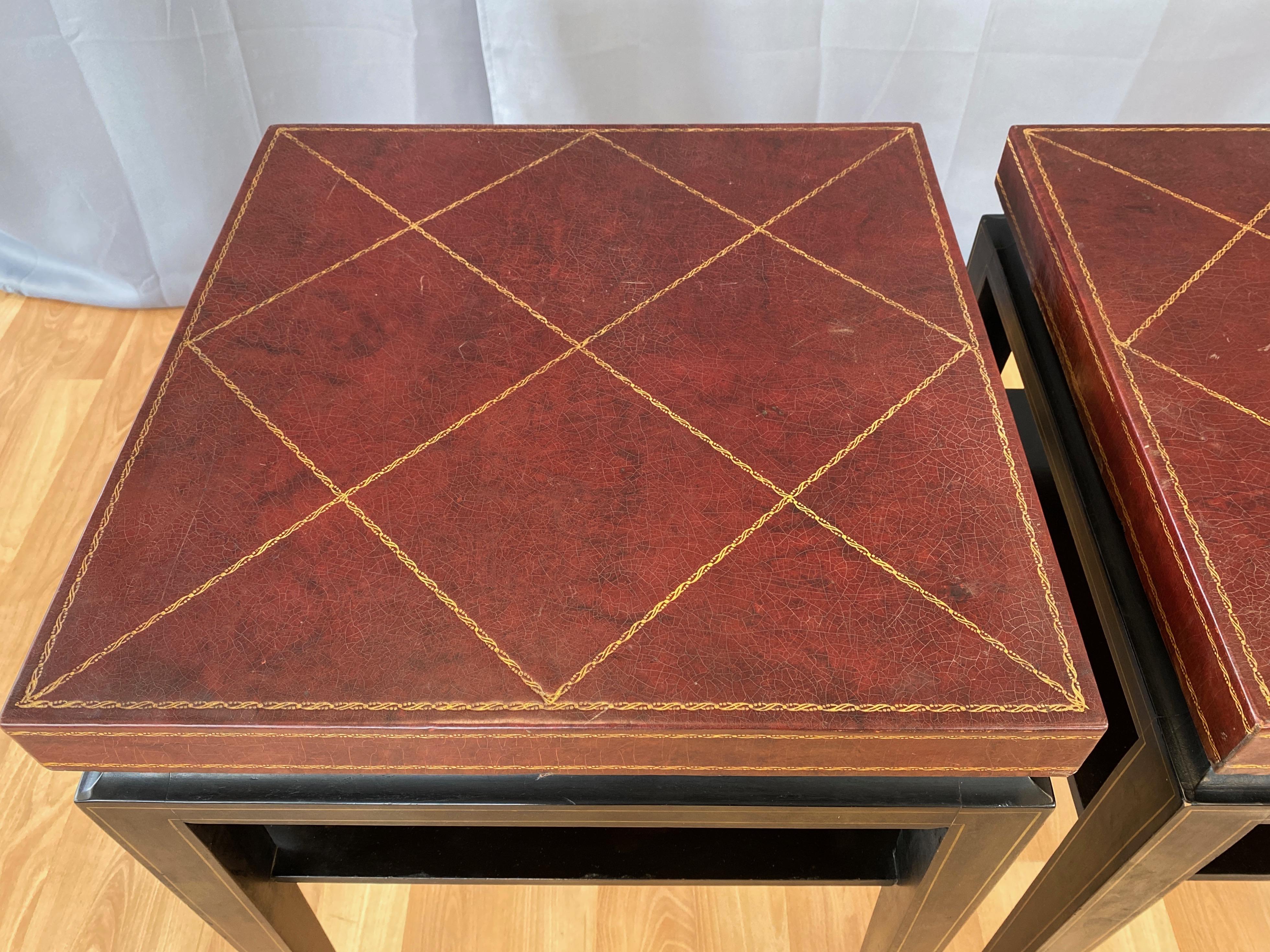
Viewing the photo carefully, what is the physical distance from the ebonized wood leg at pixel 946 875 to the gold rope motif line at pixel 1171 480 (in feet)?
0.56

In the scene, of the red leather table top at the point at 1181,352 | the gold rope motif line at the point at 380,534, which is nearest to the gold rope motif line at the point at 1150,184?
the red leather table top at the point at 1181,352

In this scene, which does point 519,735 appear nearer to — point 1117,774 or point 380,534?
point 380,534

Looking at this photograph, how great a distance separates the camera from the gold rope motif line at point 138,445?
720 mm

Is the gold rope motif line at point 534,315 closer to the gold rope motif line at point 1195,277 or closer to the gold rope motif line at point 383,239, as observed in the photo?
the gold rope motif line at point 383,239

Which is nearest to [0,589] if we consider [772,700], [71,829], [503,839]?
[71,829]

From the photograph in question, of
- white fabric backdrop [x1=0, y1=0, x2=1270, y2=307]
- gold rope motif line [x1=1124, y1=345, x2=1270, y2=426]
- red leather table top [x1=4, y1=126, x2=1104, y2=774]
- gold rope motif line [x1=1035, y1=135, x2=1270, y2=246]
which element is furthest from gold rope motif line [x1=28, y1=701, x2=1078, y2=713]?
white fabric backdrop [x1=0, y1=0, x2=1270, y2=307]

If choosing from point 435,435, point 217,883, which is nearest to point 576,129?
point 435,435

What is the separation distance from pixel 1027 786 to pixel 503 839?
46cm

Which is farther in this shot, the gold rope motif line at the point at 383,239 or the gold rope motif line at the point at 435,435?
the gold rope motif line at the point at 383,239

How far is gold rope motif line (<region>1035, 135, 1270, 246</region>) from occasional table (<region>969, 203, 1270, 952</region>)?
0.09 metres

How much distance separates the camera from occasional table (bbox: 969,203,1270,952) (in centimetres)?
75

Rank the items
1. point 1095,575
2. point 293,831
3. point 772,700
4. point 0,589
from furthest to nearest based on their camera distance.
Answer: point 0,589, point 293,831, point 1095,575, point 772,700

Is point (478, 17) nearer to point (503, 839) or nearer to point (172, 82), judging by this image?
point (172, 82)

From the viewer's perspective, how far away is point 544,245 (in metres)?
0.99
